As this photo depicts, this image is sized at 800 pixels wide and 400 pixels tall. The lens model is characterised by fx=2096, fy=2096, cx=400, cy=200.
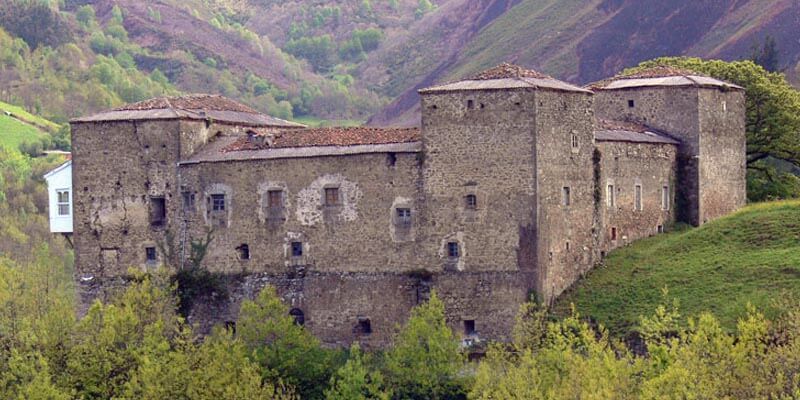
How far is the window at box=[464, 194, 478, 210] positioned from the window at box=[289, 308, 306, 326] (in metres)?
6.90

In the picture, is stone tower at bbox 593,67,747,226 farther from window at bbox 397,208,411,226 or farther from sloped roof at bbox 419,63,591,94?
window at bbox 397,208,411,226

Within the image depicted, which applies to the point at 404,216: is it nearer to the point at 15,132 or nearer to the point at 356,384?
the point at 356,384

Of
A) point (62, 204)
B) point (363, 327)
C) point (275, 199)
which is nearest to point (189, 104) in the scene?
point (62, 204)

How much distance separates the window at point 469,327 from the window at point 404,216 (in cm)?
378

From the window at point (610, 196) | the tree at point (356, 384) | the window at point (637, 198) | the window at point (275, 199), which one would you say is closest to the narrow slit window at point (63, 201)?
the window at point (275, 199)

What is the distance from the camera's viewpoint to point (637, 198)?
237ft

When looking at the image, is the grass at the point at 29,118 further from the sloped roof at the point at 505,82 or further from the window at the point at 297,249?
the sloped roof at the point at 505,82

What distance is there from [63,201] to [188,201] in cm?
572

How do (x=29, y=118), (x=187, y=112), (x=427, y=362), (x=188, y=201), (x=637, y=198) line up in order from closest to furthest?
(x=427, y=362), (x=188, y=201), (x=637, y=198), (x=187, y=112), (x=29, y=118)

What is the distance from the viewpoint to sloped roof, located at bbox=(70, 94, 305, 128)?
236 feet

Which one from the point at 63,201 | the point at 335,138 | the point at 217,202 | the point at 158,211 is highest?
the point at 335,138

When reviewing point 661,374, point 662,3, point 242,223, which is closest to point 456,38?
point 662,3

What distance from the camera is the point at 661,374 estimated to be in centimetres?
5756

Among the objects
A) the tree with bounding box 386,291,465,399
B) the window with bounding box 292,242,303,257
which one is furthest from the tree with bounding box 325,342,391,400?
the window with bounding box 292,242,303,257
